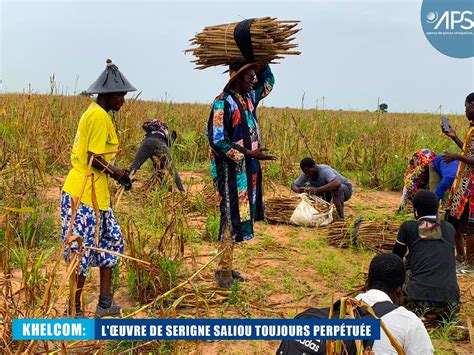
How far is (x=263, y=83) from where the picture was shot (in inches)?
142

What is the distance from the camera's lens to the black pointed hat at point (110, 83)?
9.08 ft

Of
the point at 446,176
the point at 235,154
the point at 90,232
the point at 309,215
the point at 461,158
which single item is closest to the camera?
the point at 90,232

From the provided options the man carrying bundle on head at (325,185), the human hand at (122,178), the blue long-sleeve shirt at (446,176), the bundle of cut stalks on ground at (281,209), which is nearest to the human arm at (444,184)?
the blue long-sleeve shirt at (446,176)

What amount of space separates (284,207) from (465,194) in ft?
6.81

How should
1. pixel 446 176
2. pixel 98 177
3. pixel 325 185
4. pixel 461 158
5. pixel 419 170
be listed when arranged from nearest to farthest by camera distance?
pixel 98 177
pixel 461 158
pixel 446 176
pixel 419 170
pixel 325 185

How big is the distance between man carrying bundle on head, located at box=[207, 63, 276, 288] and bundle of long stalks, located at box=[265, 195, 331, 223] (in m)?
1.98

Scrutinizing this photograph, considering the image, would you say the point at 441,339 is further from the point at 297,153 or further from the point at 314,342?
the point at 297,153

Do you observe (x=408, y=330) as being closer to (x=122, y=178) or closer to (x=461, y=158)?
(x=122, y=178)

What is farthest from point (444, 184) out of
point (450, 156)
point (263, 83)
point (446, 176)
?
point (263, 83)

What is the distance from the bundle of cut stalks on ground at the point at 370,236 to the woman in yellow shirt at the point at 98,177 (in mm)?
2454

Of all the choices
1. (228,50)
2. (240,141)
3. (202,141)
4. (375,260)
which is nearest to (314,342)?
(375,260)

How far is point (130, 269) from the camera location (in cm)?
328

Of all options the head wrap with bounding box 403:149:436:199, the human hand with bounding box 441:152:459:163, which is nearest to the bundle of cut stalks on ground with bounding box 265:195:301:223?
the head wrap with bounding box 403:149:436:199

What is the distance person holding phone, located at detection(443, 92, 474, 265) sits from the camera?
3863 millimetres
